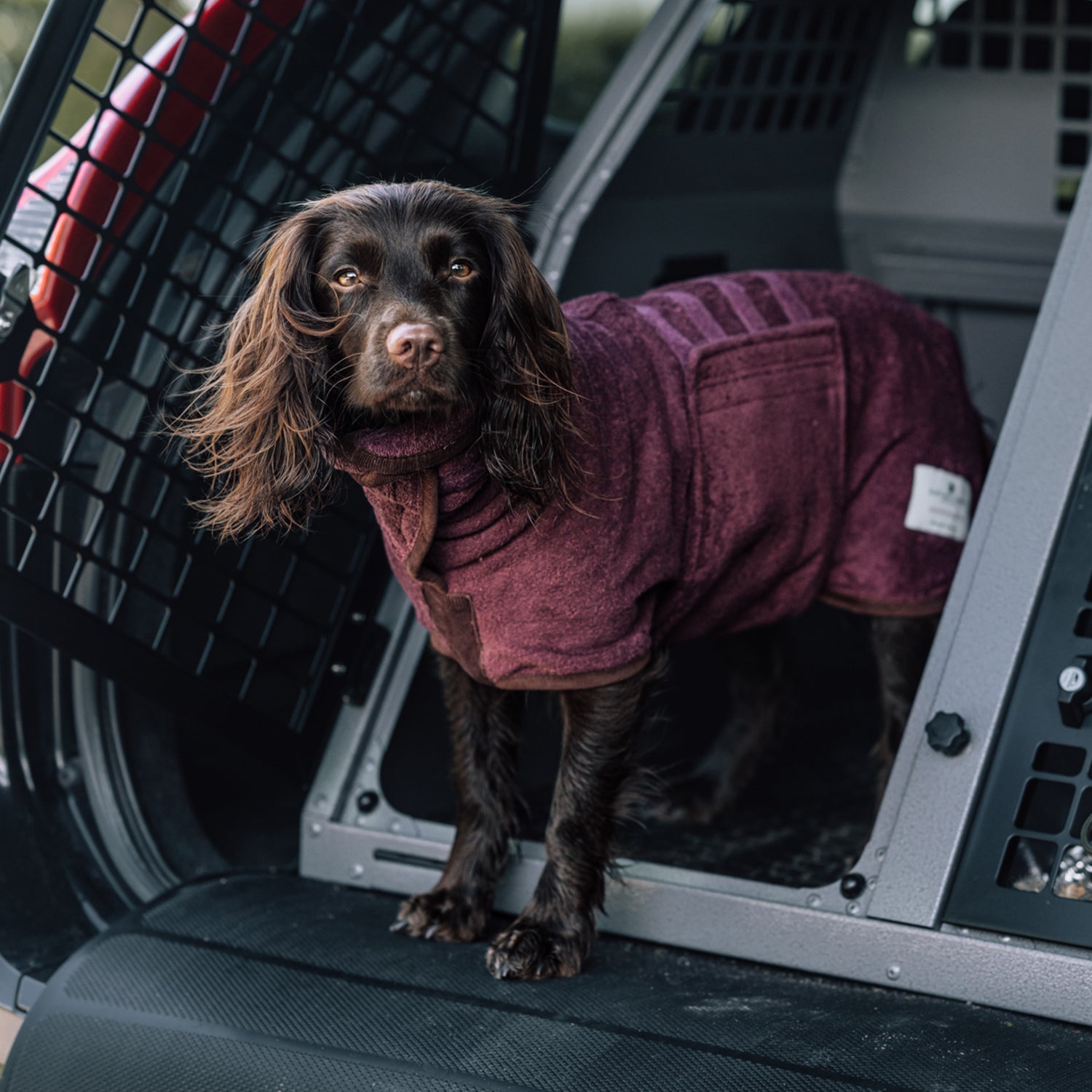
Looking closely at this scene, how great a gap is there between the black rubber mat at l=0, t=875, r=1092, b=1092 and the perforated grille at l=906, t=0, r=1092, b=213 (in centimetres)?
165

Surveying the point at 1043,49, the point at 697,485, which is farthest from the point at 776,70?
the point at 697,485

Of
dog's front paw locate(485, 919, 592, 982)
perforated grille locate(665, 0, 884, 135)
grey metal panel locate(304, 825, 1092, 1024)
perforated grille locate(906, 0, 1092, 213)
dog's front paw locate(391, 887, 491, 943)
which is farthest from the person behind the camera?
perforated grille locate(906, 0, 1092, 213)

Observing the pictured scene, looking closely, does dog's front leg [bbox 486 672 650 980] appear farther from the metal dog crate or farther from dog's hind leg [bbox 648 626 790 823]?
dog's hind leg [bbox 648 626 790 823]

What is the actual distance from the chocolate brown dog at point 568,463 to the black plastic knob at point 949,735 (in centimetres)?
32

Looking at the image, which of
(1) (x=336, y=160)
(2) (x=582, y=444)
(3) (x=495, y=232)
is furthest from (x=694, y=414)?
(1) (x=336, y=160)

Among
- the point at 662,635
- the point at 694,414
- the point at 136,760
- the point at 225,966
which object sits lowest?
the point at 225,966

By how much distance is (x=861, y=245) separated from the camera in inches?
105

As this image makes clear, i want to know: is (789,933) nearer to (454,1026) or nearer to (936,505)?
(454,1026)

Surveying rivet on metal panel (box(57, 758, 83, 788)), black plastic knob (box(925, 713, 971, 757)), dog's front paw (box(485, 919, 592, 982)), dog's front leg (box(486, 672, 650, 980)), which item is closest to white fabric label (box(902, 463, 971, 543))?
black plastic knob (box(925, 713, 971, 757))

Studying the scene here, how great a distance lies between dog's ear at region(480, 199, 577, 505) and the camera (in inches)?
56.4

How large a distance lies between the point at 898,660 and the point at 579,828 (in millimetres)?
563

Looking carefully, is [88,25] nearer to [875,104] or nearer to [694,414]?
[694,414]

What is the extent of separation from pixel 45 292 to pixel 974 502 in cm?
129

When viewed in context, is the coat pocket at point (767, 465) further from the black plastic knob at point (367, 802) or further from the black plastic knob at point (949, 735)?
the black plastic knob at point (367, 802)
